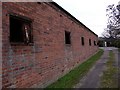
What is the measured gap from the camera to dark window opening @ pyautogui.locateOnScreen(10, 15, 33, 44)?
554 centimetres

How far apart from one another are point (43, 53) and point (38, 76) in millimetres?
978

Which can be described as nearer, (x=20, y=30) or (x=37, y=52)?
(x=20, y=30)

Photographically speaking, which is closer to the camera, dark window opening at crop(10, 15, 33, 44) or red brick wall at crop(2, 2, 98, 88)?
red brick wall at crop(2, 2, 98, 88)

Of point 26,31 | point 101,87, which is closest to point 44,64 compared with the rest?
point 26,31

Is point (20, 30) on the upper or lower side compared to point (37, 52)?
upper

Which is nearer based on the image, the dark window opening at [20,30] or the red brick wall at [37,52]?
the red brick wall at [37,52]

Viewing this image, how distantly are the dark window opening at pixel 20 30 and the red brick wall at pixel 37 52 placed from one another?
0.65ft

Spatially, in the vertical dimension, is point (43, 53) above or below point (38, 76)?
above

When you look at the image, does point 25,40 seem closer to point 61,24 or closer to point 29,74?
point 29,74

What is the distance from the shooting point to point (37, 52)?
22.4 ft

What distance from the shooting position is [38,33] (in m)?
7.00

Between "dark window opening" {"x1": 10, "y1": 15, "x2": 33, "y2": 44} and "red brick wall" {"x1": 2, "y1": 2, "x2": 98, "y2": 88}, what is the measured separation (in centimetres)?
20

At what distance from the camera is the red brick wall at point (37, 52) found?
5046 mm

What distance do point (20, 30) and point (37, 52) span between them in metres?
1.20
